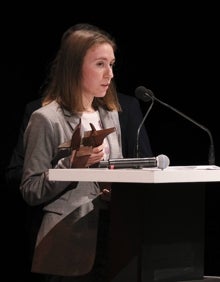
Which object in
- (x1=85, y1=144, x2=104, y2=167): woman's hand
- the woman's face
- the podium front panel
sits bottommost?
the podium front panel

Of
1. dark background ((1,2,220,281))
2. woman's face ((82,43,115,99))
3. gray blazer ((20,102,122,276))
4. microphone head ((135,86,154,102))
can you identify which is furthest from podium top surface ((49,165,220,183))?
dark background ((1,2,220,281))

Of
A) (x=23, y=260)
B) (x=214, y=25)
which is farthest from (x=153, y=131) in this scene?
(x=23, y=260)

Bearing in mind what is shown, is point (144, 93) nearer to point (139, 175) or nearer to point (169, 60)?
point (139, 175)

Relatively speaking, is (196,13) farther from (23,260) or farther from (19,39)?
(23,260)

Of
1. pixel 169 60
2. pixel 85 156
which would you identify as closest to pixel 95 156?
pixel 85 156

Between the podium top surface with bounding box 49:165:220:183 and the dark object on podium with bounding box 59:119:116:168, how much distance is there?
0.41ft

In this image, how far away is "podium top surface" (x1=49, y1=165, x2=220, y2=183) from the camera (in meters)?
2.01

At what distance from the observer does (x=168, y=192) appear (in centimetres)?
228

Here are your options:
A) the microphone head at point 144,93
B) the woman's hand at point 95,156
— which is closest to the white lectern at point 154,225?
the woman's hand at point 95,156

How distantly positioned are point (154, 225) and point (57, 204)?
1.46 feet

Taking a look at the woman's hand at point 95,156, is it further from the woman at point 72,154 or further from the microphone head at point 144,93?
the microphone head at point 144,93

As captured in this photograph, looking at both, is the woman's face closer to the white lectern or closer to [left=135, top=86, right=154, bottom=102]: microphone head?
[left=135, top=86, right=154, bottom=102]: microphone head

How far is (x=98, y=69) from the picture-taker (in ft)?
9.21

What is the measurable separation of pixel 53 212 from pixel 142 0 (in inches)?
73.0
